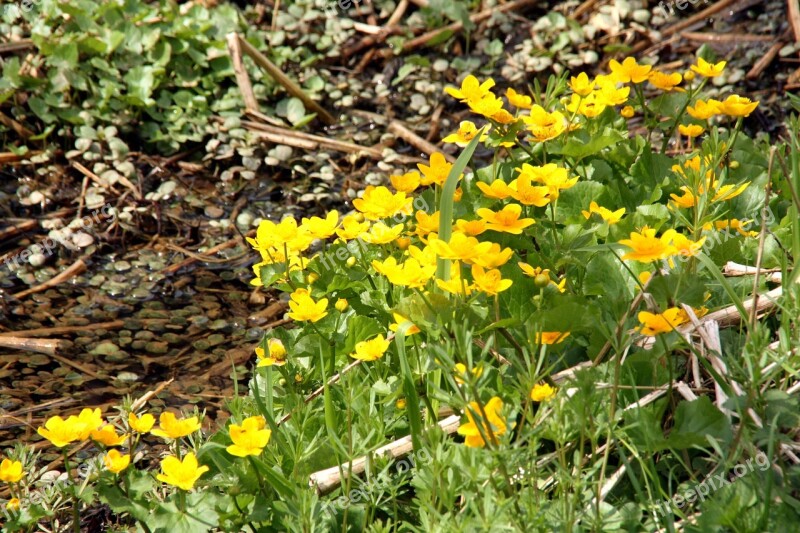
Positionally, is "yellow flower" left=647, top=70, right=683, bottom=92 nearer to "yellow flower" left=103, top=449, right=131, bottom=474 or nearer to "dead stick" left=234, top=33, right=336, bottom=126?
"yellow flower" left=103, top=449, right=131, bottom=474

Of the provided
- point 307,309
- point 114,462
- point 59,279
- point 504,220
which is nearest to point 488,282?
point 504,220

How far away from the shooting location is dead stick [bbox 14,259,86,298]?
3.25m

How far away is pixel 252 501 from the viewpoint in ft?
5.93

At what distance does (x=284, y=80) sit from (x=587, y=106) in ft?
6.65

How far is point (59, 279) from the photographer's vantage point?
3340mm

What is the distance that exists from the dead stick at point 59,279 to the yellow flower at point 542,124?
1.88m

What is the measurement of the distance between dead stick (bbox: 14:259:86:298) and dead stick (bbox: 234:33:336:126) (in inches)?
53.1

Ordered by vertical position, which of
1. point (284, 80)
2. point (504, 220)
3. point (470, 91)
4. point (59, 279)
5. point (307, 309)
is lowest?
point (59, 279)

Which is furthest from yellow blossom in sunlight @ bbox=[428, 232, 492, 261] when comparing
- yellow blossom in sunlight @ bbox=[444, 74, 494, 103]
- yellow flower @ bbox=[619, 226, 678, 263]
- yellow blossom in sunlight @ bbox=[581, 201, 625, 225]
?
yellow blossom in sunlight @ bbox=[444, 74, 494, 103]

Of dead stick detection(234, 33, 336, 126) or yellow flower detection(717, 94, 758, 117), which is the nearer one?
yellow flower detection(717, 94, 758, 117)

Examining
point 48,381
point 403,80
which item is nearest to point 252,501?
point 48,381

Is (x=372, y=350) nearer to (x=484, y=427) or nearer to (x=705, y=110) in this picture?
(x=484, y=427)

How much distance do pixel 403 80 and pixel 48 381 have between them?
253 centimetres

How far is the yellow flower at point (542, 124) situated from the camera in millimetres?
2342
